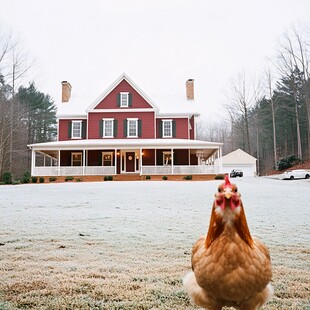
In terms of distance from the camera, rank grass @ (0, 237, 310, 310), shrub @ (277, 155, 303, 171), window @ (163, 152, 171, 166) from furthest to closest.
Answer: shrub @ (277, 155, 303, 171) → window @ (163, 152, 171, 166) → grass @ (0, 237, 310, 310)

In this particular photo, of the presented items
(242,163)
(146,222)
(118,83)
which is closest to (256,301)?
(146,222)

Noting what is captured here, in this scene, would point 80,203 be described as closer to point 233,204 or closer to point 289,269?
point 289,269

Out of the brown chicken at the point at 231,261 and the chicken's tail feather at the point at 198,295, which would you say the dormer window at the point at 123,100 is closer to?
the chicken's tail feather at the point at 198,295

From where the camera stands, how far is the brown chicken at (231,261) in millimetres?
1731

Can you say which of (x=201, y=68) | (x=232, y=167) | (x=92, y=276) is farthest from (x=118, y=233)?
(x=201, y=68)

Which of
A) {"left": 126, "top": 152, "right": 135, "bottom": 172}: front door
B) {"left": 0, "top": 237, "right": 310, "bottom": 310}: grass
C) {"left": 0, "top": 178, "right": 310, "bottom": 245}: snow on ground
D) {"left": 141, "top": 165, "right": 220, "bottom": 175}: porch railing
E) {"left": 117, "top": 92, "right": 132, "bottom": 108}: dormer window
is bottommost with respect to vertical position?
{"left": 0, "top": 237, "right": 310, "bottom": 310}: grass

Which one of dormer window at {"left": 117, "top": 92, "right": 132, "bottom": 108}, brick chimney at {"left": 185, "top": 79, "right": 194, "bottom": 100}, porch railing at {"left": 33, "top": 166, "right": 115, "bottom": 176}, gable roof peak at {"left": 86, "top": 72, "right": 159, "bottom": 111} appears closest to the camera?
porch railing at {"left": 33, "top": 166, "right": 115, "bottom": 176}

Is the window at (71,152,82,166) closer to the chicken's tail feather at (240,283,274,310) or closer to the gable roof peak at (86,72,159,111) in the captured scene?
the gable roof peak at (86,72,159,111)

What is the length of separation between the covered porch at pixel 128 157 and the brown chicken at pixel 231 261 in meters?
21.4

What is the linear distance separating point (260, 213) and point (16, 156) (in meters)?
31.1

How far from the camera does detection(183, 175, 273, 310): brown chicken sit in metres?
1.73

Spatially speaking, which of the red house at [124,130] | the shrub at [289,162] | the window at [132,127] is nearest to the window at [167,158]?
the red house at [124,130]

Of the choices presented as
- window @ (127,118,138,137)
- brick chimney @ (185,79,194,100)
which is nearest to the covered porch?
window @ (127,118,138,137)

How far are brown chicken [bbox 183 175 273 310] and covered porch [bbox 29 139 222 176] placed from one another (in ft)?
70.4
